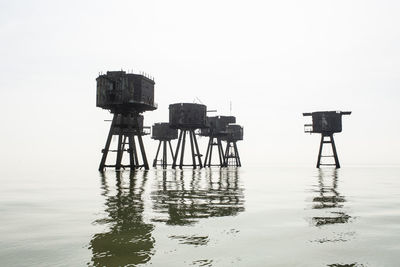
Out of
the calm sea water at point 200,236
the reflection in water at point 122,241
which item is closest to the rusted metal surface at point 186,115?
the calm sea water at point 200,236

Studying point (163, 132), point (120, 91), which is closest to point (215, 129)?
point (163, 132)

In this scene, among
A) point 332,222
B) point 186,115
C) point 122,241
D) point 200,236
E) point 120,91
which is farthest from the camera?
point 186,115

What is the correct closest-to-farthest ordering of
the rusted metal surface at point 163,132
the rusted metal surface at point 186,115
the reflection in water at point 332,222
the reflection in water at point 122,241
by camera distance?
1. the reflection in water at point 122,241
2. the reflection in water at point 332,222
3. the rusted metal surface at point 186,115
4. the rusted metal surface at point 163,132

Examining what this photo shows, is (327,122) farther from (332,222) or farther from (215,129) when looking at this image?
(332,222)

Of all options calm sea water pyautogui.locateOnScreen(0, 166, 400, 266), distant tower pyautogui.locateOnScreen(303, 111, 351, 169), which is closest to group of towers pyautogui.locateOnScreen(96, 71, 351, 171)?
distant tower pyautogui.locateOnScreen(303, 111, 351, 169)

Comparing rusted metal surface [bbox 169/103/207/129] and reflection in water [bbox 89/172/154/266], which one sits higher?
rusted metal surface [bbox 169/103/207/129]

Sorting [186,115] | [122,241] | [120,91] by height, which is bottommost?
[122,241]

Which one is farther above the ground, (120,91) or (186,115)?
(120,91)

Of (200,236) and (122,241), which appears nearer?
(122,241)

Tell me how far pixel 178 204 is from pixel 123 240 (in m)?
4.67

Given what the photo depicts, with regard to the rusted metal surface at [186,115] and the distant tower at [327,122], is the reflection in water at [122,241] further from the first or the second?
the distant tower at [327,122]

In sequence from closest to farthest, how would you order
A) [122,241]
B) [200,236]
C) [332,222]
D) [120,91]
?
1. [122,241]
2. [200,236]
3. [332,222]
4. [120,91]

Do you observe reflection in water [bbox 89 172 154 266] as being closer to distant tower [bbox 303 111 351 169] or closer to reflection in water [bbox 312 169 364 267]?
reflection in water [bbox 312 169 364 267]

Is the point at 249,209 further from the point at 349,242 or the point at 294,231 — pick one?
the point at 349,242
